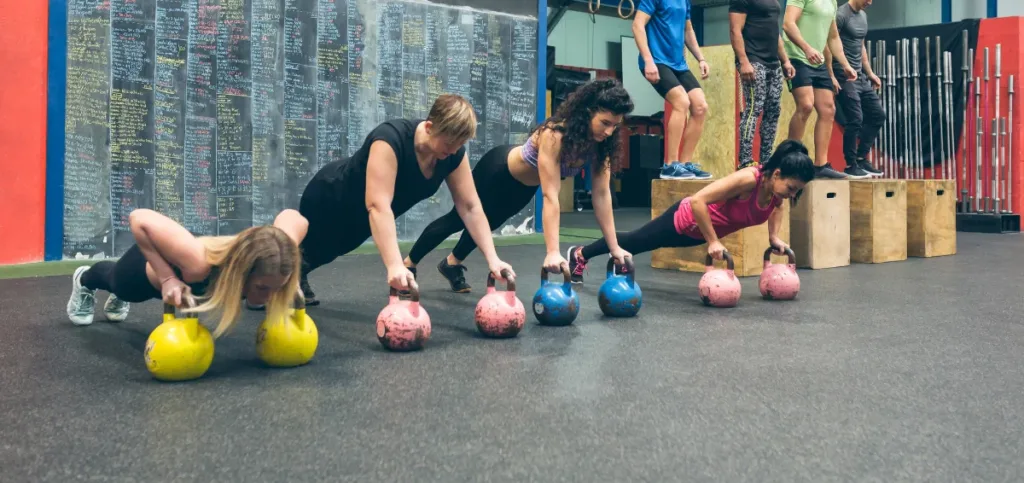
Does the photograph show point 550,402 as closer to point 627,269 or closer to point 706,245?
point 627,269

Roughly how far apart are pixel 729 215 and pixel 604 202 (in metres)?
0.73

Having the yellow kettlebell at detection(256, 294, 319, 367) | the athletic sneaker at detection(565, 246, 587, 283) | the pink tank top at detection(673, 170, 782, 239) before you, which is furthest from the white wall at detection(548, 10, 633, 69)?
the yellow kettlebell at detection(256, 294, 319, 367)

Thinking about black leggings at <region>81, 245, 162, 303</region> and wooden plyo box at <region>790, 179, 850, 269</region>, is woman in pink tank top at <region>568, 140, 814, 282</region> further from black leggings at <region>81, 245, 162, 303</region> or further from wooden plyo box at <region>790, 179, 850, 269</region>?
black leggings at <region>81, 245, 162, 303</region>

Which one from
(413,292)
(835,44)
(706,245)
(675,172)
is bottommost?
(413,292)

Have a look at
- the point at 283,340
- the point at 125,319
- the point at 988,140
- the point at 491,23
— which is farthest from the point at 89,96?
the point at 988,140

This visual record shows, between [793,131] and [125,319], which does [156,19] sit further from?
[793,131]

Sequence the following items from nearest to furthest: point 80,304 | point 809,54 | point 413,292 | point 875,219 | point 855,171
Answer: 1. point 413,292
2. point 80,304
3. point 809,54
4. point 875,219
5. point 855,171

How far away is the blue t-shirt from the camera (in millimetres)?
4832

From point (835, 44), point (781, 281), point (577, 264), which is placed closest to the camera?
point (781, 281)

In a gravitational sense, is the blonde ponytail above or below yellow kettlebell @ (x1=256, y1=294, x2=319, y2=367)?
above

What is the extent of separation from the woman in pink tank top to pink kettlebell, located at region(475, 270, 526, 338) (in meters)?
1.14

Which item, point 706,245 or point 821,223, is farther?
point 821,223

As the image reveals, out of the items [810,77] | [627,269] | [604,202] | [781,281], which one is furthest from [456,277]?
[810,77]

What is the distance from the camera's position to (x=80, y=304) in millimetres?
3096
